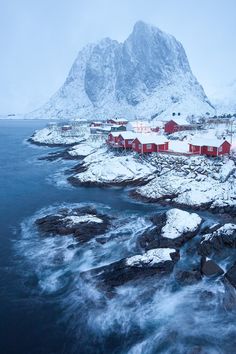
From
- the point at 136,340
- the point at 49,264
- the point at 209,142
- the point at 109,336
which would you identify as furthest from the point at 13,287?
the point at 209,142

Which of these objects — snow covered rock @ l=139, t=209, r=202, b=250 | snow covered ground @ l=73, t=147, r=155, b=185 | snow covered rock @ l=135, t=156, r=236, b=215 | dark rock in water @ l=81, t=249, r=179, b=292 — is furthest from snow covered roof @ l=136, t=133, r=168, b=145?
dark rock in water @ l=81, t=249, r=179, b=292

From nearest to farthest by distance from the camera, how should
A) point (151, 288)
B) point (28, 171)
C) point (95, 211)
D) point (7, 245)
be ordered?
point (151, 288) < point (7, 245) < point (95, 211) < point (28, 171)

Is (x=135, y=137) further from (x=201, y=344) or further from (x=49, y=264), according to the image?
(x=201, y=344)

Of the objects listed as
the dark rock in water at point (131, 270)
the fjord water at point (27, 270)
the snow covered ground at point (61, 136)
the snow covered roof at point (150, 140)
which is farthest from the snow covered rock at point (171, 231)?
the snow covered ground at point (61, 136)

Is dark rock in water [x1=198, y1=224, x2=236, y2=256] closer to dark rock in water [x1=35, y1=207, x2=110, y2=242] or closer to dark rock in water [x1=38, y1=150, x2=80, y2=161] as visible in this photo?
dark rock in water [x1=35, y1=207, x2=110, y2=242]

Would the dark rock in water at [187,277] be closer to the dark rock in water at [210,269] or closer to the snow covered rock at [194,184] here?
the dark rock in water at [210,269]
